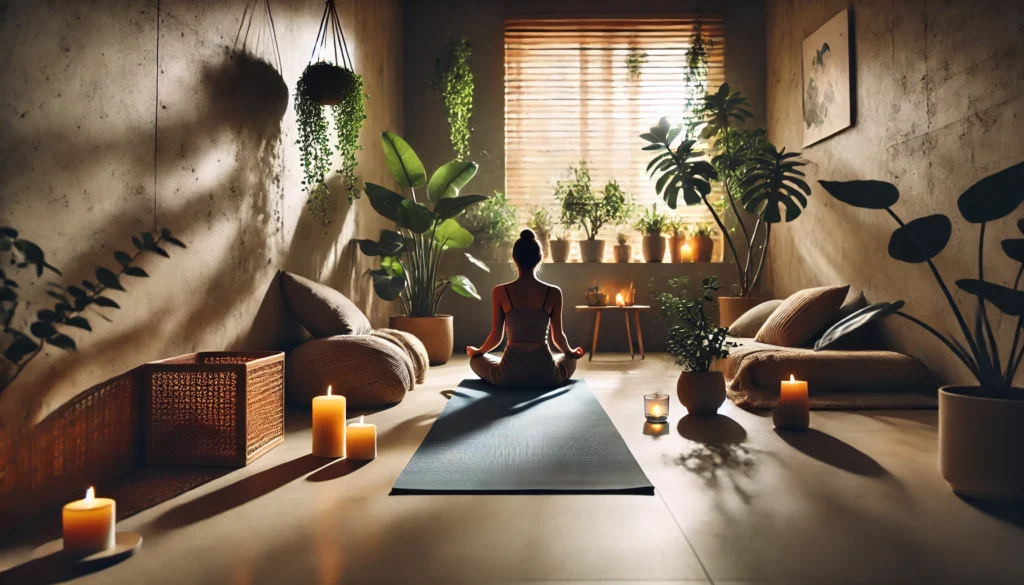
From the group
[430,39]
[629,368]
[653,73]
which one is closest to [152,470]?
[629,368]

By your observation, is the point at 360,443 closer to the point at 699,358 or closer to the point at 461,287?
the point at 699,358

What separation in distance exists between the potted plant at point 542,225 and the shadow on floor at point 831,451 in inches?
157

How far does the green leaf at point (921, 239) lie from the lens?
189 centimetres

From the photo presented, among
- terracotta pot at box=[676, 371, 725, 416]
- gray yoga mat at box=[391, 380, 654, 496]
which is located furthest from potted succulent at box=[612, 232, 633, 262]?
terracotta pot at box=[676, 371, 725, 416]

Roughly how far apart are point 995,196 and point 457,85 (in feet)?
17.3

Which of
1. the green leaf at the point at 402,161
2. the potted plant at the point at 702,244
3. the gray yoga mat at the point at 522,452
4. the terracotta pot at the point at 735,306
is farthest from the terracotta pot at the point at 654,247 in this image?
the gray yoga mat at the point at 522,452

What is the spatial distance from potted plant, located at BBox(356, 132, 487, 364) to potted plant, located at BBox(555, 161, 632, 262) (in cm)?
150

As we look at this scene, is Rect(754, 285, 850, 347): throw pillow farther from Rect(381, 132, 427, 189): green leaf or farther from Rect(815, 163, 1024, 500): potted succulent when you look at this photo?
Rect(381, 132, 427, 189): green leaf

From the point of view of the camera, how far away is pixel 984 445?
1870mm

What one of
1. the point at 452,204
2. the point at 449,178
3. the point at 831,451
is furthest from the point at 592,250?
the point at 831,451

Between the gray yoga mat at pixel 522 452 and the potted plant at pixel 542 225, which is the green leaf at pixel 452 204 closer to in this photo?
the potted plant at pixel 542 225

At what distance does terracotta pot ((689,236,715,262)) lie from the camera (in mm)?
6469

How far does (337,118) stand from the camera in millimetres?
3926

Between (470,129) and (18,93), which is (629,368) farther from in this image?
(18,93)
